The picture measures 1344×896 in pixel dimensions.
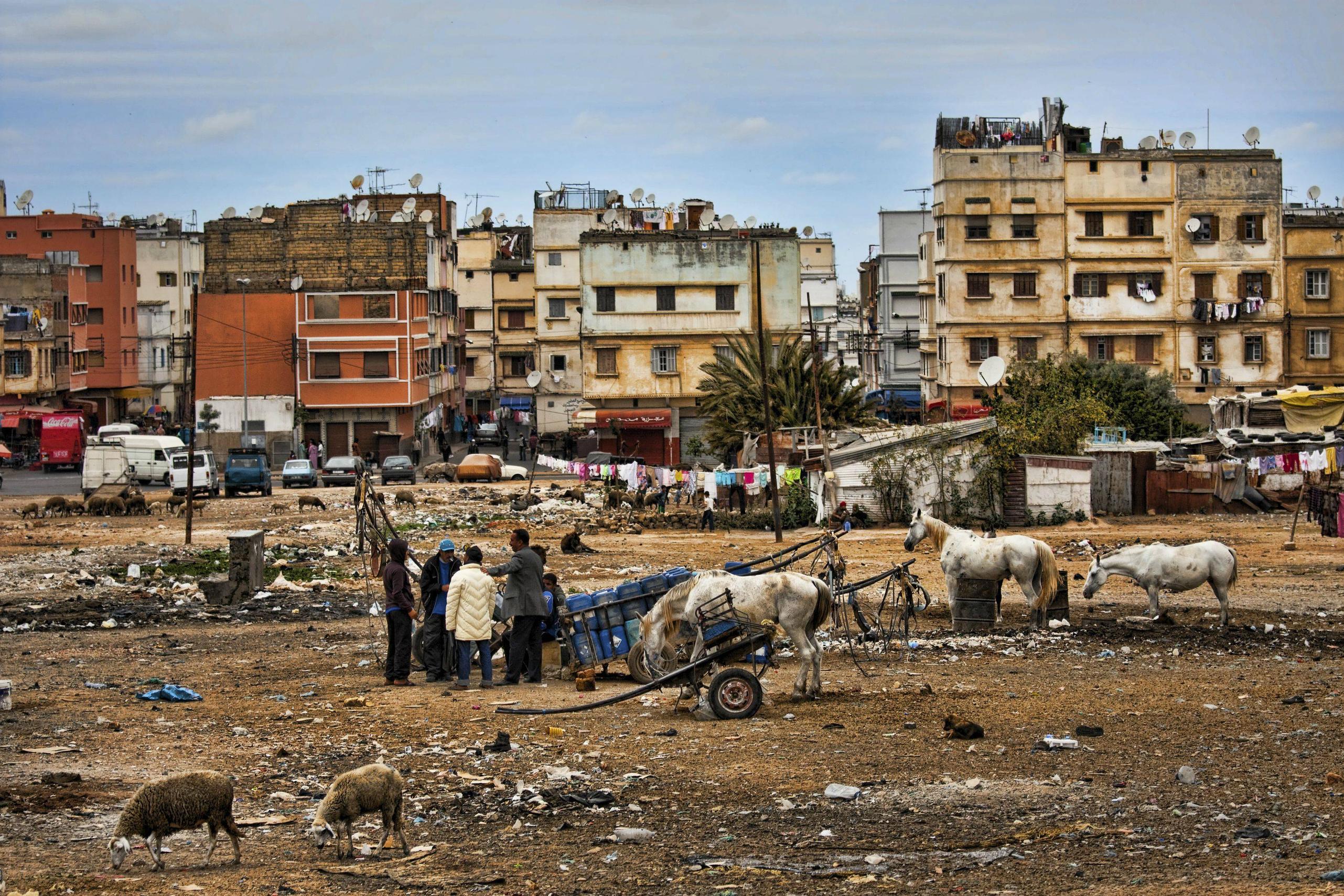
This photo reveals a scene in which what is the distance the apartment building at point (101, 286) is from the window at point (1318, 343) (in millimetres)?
58143

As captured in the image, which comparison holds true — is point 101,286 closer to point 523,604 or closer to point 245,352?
point 245,352

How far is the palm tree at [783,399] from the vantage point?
46344mm

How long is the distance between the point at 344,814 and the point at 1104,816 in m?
5.31

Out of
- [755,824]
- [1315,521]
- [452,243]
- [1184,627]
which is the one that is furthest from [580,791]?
[452,243]

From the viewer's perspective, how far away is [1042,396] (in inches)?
1780

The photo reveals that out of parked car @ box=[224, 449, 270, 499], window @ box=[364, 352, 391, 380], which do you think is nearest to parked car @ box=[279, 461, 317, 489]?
parked car @ box=[224, 449, 270, 499]

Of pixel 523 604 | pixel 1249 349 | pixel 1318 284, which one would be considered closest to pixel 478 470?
pixel 1249 349

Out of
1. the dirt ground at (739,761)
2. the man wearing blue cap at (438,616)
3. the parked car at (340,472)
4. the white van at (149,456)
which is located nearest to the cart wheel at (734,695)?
the dirt ground at (739,761)

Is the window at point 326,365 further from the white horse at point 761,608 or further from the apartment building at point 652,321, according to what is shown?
the white horse at point 761,608

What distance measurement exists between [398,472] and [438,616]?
3988 centimetres

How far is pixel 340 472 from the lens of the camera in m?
58.4

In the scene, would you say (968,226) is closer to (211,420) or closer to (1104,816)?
(211,420)

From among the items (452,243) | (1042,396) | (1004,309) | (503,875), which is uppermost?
(452,243)

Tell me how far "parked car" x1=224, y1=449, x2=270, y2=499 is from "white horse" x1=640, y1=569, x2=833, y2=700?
38270mm
